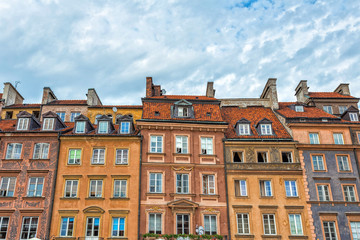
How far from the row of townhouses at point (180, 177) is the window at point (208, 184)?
0.10m

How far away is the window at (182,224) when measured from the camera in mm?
29406

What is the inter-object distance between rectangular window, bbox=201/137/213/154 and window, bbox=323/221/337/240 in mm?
12134

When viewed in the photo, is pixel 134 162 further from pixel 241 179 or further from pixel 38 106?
pixel 38 106

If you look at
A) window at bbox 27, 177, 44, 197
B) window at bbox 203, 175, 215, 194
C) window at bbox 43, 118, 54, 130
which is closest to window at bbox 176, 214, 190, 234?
window at bbox 203, 175, 215, 194

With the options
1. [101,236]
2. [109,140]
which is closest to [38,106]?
[109,140]

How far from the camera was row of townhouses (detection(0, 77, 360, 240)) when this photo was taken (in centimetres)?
2944

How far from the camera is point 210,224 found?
98.2ft

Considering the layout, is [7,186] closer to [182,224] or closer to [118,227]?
[118,227]

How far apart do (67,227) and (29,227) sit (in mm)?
3185

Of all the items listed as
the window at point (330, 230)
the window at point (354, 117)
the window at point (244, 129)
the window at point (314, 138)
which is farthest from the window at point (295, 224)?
the window at point (354, 117)

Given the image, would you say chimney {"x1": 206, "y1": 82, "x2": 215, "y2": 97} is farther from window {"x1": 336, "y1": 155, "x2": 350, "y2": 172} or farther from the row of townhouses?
window {"x1": 336, "y1": 155, "x2": 350, "y2": 172}

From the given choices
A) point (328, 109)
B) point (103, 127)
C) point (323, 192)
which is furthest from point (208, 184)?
point (328, 109)

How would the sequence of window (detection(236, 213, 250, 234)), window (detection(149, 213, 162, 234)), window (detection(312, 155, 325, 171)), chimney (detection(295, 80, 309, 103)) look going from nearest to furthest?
window (detection(149, 213, 162, 234)) → window (detection(236, 213, 250, 234)) → window (detection(312, 155, 325, 171)) → chimney (detection(295, 80, 309, 103))

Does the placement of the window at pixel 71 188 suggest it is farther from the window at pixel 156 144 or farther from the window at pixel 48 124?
the window at pixel 156 144
